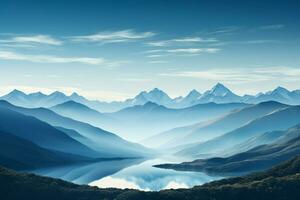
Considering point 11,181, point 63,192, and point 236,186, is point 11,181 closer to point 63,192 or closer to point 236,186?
point 63,192

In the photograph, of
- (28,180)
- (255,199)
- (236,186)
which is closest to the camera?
(255,199)

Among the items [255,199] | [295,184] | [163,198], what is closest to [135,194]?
[163,198]

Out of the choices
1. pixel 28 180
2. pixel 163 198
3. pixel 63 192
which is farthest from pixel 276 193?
pixel 28 180

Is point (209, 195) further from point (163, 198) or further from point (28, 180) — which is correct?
point (28, 180)

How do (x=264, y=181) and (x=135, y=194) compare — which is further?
(x=264, y=181)

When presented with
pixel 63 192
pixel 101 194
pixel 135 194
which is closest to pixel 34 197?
pixel 63 192

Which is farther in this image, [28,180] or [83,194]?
[28,180]

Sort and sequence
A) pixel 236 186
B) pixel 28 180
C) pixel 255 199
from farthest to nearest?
pixel 28 180
pixel 236 186
pixel 255 199

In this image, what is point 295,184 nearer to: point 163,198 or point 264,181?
point 264,181
